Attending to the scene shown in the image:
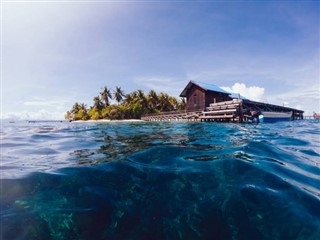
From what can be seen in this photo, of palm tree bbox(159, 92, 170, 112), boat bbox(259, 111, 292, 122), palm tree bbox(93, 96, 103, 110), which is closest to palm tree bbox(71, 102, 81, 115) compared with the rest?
palm tree bbox(93, 96, 103, 110)

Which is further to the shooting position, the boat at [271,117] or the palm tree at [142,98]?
the palm tree at [142,98]

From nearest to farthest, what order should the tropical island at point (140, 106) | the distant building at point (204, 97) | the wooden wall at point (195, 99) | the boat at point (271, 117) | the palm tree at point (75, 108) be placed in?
the boat at point (271, 117) → the distant building at point (204, 97) → the wooden wall at point (195, 99) → the tropical island at point (140, 106) → the palm tree at point (75, 108)

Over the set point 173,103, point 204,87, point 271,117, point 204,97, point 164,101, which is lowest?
point 271,117

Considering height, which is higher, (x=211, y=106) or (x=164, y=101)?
(x=164, y=101)

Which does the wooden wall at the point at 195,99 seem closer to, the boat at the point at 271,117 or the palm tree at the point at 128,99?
the boat at the point at 271,117

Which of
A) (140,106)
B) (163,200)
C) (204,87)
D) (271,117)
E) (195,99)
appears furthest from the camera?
(140,106)

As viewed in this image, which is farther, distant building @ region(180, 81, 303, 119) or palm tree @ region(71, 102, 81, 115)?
palm tree @ region(71, 102, 81, 115)

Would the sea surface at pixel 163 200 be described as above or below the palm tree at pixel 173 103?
below

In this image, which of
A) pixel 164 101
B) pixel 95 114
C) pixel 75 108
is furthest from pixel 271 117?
pixel 75 108

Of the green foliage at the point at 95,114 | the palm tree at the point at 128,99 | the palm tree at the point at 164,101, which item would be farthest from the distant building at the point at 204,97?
the green foliage at the point at 95,114

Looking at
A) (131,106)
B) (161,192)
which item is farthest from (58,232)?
Answer: (131,106)

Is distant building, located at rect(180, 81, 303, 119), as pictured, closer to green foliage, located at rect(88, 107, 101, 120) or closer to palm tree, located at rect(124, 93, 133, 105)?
palm tree, located at rect(124, 93, 133, 105)

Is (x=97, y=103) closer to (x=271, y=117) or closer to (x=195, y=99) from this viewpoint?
(x=195, y=99)

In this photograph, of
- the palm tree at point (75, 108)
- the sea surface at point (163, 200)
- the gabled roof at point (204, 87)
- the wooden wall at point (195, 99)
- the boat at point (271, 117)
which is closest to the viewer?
the sea surface at point (163, 200)
